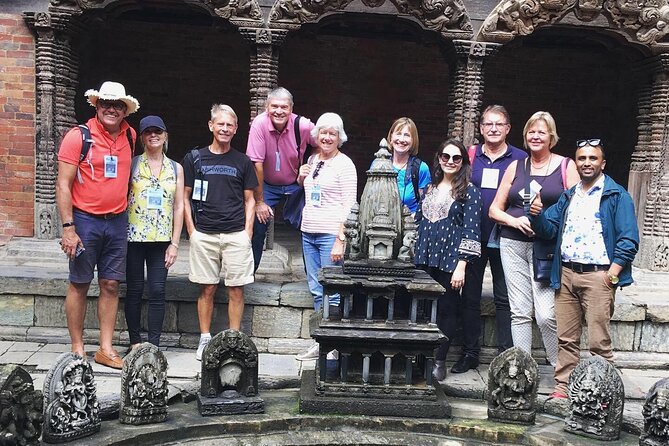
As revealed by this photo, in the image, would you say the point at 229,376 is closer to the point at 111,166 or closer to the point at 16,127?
the point at 111,166

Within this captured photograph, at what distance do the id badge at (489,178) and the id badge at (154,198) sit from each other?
2558 mm

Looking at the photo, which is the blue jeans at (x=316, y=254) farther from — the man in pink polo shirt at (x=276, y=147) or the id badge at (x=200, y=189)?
the id badge at (x=200, y=189)

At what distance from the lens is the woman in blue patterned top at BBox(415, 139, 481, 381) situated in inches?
196

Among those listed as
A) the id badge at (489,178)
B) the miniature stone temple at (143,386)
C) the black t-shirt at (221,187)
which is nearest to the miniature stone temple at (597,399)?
the id badge at (489,178)

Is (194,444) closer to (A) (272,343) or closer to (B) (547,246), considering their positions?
(A) (272,343)

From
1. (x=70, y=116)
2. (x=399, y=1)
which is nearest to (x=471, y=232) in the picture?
(x=399, y=1)

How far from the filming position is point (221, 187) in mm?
5336

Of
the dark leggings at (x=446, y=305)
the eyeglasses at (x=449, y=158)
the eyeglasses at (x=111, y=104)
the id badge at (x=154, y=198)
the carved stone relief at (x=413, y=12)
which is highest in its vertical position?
the carved stone relief at (x=413, y=12)

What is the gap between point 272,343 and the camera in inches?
243

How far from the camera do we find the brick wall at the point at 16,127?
6910 millimetres

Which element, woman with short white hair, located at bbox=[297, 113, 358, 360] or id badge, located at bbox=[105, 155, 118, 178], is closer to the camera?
id badge, located at bbox=[105, 155, 118, 178]

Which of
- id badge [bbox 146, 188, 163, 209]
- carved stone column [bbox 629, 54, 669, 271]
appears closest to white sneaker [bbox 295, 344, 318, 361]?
id badge [bbox 146, 188, 163, 209]

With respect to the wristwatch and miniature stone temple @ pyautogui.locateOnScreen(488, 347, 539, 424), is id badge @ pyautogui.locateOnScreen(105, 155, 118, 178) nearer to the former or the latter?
miniature stone temple @ pyautogui.locateOnScreen(488, 347, 539, 424)

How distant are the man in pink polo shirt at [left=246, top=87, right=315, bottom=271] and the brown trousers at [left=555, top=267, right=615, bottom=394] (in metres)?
2.30
